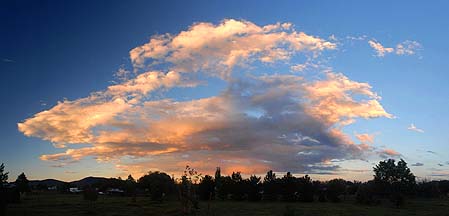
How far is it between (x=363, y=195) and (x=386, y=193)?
70.7 feet

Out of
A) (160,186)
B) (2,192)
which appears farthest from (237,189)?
(2,192)

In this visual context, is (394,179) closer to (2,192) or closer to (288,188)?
(288,188)

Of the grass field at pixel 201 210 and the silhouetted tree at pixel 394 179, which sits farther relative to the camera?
the silhouetted tree at pixel 394 179

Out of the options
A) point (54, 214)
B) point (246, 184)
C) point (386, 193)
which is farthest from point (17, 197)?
point (386, 193)

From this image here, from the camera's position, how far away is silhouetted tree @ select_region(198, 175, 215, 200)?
11212 centimetres

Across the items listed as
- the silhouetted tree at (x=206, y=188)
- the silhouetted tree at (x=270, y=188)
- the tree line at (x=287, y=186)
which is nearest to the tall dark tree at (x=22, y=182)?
the tree line at (x=287, y=186)

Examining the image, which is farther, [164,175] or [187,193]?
[164,175]

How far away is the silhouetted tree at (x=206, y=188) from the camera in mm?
112125

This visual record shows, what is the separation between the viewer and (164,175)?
351ft

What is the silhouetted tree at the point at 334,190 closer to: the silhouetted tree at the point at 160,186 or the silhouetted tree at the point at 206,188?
the silhouetted tree at the point at 206,188

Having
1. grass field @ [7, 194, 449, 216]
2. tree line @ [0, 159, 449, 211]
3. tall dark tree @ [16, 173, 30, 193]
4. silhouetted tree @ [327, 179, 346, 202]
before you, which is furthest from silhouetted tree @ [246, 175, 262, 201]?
tall dark tree @ [16, 173, 30, 193]

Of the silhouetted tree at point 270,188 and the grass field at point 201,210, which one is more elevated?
the silhouetted tree at point 270,188

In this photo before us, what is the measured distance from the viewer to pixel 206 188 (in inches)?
4439

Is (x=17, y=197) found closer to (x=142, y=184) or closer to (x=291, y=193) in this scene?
(x=142, y=184)
